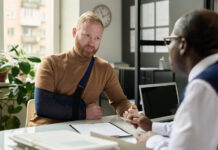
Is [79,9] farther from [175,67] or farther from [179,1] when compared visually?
[175,67]

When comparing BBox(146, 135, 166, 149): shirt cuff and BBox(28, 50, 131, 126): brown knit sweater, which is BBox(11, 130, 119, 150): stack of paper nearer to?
BBox(146, 135, 166, 149): shirt cuff

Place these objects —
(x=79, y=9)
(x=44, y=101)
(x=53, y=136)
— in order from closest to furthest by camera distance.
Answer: (x=53, y=136)
(x=44, y=101)
(x=79, y=9)

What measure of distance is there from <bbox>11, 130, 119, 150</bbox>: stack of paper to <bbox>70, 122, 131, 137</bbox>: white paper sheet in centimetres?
46

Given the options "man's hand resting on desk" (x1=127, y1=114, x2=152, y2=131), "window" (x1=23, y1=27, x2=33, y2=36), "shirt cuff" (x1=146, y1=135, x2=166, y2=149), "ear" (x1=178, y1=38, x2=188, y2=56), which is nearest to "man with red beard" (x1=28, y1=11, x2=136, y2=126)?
"man's hand resting on desk" (x1=127, y1=114, x2=152, y2=131)

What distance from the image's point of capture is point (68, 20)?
4.14m

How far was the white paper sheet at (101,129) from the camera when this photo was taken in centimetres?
Result: 154

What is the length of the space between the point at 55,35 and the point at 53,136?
128 inches

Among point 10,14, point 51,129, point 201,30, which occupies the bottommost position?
point 51,129

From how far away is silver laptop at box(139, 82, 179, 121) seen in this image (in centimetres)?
184

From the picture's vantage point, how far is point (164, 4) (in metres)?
3.11

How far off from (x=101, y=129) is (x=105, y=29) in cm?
298

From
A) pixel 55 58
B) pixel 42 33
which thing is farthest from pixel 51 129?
pixel 42 33

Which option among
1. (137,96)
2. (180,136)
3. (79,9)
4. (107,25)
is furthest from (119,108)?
(107,25)

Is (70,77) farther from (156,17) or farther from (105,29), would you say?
(105,29)
